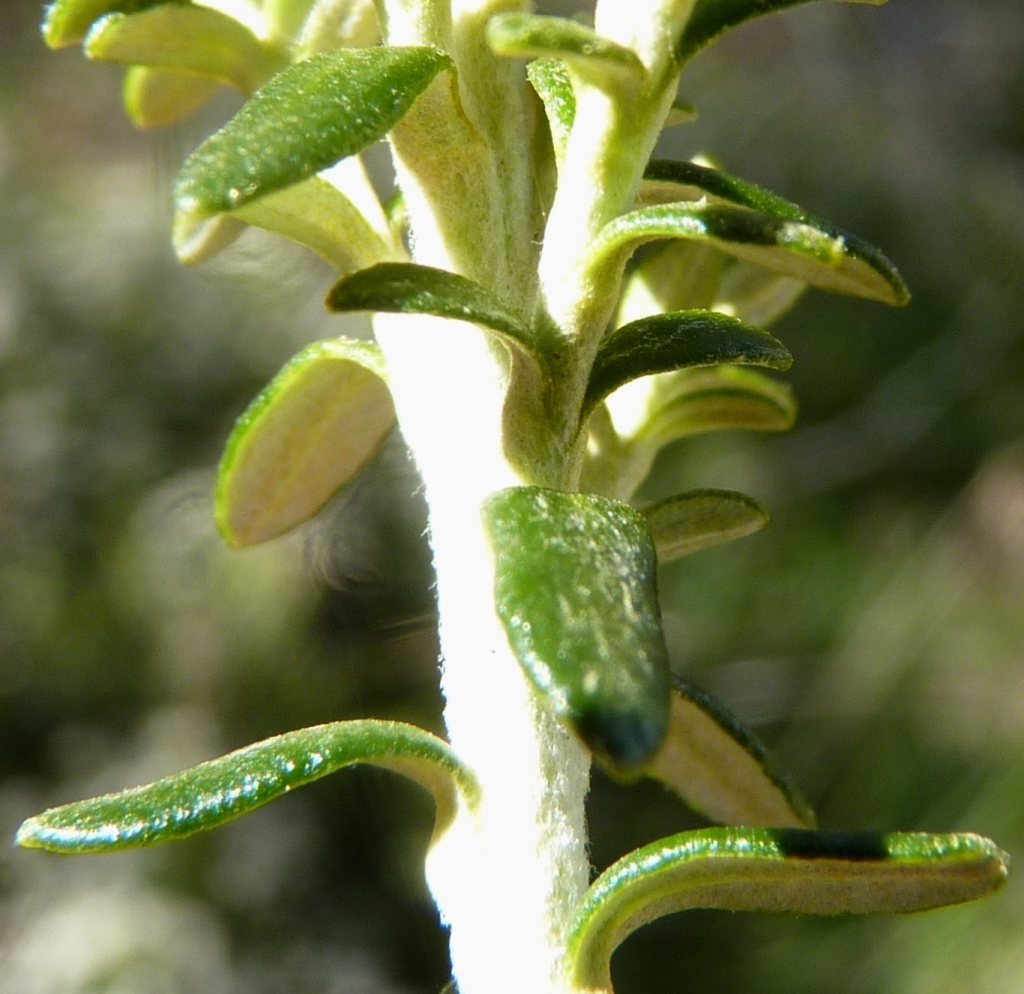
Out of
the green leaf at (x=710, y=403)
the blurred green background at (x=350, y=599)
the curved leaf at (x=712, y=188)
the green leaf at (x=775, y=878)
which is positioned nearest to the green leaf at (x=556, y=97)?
the curved leaf at (x=712, y=188)

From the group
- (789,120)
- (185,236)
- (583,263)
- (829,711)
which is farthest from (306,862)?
(789,120)

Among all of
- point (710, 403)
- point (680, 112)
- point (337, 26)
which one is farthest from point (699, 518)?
point (337, 26)

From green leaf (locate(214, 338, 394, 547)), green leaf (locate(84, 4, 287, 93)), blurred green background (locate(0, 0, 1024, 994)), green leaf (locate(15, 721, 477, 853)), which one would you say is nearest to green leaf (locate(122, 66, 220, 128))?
green leaf (locate(84, 4, 287, 93))

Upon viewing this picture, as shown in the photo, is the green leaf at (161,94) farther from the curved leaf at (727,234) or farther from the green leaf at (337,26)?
the curved leaf at (727,234)

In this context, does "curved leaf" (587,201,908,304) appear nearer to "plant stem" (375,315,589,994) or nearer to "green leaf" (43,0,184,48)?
"plant stem" (375,315,589,994)

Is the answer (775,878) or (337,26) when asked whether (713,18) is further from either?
(775,878)

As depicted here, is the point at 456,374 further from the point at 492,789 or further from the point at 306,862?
the point at 306,862
